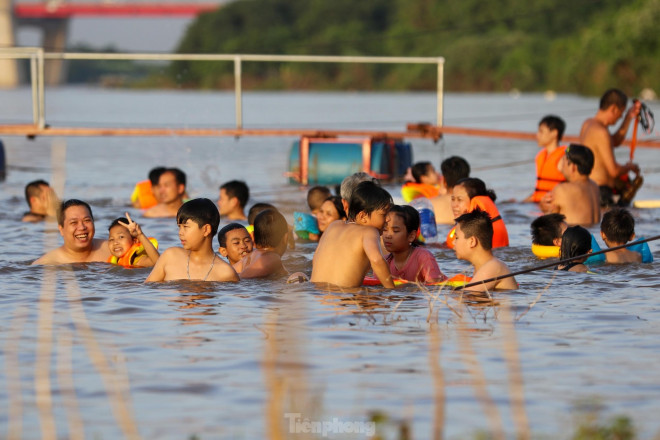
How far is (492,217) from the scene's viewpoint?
9047 millimetres

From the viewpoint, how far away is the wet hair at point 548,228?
932cm

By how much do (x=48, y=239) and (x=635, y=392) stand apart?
22.3 ft

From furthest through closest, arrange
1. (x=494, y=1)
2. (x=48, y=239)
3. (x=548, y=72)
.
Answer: (x=494, y=1)
(x=548, y=72)
(x=48, y=239)

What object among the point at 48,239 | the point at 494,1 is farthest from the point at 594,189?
the point at 494,1

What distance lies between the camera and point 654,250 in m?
9.93

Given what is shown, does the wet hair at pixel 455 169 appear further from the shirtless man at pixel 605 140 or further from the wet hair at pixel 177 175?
the wet hair at pixel 177 175

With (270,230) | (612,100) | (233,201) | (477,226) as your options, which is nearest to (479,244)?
(477,226)

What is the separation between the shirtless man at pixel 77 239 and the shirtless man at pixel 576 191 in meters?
4.31

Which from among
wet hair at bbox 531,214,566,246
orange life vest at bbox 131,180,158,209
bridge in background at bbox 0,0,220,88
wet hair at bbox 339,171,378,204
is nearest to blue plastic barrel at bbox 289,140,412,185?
orange life vest at bbox 131,180,158,209

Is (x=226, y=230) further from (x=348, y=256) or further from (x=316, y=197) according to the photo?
(x=316, y=197)

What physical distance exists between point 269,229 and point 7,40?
91806 mm

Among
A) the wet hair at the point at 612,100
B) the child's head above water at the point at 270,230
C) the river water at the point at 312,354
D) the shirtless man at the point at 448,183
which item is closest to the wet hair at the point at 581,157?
the shirtless man at the point at 448,183

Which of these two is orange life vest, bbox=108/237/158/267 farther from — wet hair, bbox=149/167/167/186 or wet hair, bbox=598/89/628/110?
wet hair, bbox=598/89/628/110

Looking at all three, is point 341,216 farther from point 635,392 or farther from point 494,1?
point 494,1
